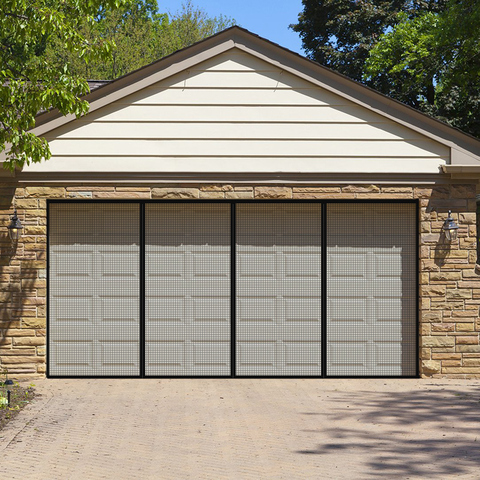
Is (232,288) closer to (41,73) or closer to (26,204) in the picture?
(26,204)

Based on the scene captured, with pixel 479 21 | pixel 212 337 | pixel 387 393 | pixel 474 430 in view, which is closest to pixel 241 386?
pixel 212 337

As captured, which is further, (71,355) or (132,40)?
(132,40)

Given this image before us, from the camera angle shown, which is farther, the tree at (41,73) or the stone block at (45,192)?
the stone block at (45,192)

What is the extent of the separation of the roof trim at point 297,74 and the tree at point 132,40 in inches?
785

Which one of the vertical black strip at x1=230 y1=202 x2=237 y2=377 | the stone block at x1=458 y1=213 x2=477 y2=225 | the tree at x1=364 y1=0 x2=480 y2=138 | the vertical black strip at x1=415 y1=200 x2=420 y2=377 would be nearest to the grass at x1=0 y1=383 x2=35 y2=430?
the vertical black strip at x1=230 y1=202 x2=237 y2=377

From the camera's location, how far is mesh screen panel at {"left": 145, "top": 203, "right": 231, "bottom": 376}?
12.4 meters

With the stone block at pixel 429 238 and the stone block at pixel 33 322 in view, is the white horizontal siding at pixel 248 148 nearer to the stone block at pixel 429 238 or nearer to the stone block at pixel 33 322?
the stone block at pixel 429 238

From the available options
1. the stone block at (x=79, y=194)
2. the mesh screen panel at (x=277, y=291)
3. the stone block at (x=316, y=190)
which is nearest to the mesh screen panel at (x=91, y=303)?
the stone block at (x=79, y=194)

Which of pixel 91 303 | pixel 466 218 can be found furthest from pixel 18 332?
pixel 466 218

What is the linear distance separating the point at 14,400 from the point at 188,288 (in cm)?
338

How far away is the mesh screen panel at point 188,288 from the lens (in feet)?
40.7

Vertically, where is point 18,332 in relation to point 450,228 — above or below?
below

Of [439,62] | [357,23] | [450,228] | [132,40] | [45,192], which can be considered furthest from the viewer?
[132,40]

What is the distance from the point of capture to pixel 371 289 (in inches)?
492
